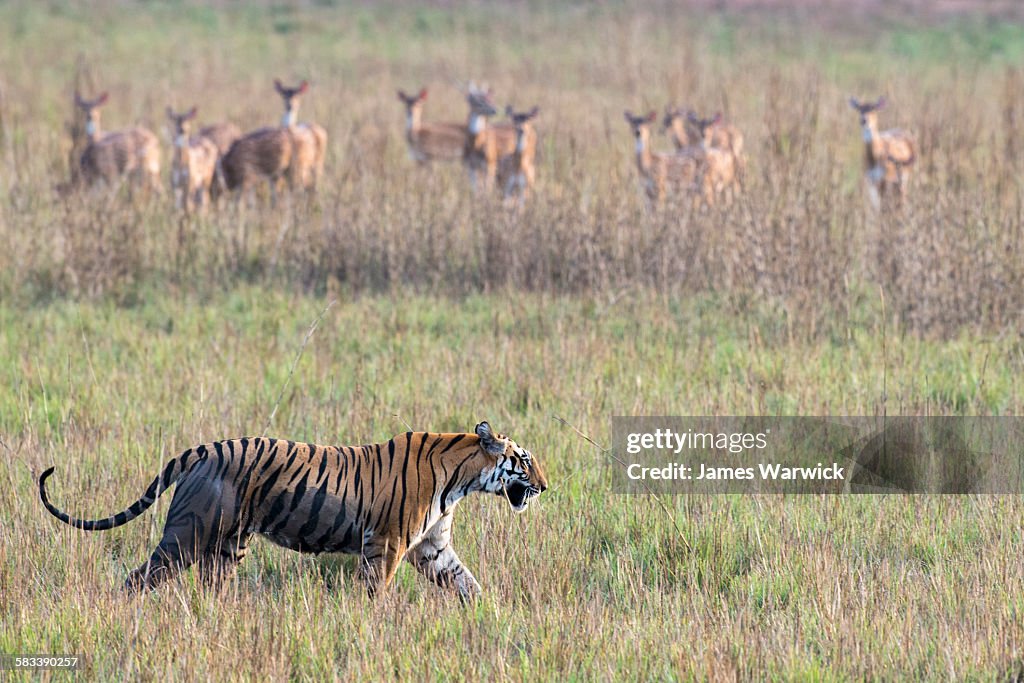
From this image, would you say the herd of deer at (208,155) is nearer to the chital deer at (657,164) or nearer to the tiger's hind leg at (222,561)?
the chital deer at (657,164)

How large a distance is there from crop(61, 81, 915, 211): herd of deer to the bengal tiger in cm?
804

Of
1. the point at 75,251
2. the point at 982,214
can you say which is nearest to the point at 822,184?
the point at 982,214

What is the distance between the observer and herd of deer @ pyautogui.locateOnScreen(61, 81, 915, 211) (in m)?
14.1

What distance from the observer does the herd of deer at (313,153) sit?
557 inches

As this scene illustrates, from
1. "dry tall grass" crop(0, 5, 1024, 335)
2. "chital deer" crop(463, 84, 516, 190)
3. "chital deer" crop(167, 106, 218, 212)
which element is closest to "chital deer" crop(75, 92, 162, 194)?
"chital deer" crop(167, 106, 218, 212)

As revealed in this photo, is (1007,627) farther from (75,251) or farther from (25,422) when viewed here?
(75,251)

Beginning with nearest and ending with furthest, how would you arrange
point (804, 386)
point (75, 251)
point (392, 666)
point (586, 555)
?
1. point (392, 666)
2. point (586, 555)
3. point (804, 386)
4. point (75, 251)

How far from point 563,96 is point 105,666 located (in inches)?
705

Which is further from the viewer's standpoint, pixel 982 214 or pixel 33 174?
pixel 33 174

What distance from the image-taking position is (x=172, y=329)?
8883 mm

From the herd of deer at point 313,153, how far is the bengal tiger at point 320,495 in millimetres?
8039

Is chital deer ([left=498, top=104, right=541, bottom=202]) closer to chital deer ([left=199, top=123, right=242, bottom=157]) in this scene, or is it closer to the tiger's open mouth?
chital deer ([left=199, top=123, right=242, bottom=157])

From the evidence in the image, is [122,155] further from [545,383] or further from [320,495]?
[320,495]

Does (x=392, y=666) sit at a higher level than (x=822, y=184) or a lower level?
lower
